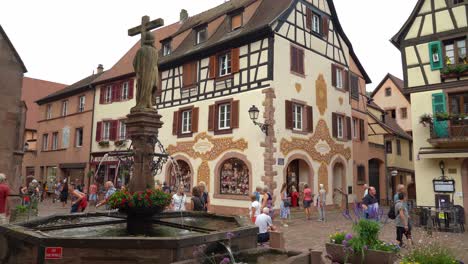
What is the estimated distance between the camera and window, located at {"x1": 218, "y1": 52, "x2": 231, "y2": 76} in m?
19.1

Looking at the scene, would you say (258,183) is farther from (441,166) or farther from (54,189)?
(54,189)

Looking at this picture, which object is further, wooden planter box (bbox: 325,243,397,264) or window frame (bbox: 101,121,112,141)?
window frame (bbox: 101,121,112,141)

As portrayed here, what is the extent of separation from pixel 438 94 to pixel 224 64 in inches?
378

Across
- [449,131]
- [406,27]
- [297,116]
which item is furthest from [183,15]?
[449,131]

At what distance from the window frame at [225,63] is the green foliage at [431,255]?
14475 mm

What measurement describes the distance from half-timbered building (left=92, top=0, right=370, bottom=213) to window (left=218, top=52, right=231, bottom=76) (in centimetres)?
5

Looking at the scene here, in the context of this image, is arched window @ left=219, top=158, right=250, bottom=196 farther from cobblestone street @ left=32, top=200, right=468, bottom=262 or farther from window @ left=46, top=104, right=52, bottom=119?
window @ left=46, top=104, right=52, bottom=119

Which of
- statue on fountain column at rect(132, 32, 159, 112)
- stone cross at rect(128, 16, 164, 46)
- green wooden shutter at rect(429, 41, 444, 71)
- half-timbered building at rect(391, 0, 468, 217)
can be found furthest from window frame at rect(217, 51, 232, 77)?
statue on fountain column at rect(132, 32, 159, 112)

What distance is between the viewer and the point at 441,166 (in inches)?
603

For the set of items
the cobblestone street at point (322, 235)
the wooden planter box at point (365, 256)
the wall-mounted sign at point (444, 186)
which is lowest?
the cobblestone street at point (322, 235)

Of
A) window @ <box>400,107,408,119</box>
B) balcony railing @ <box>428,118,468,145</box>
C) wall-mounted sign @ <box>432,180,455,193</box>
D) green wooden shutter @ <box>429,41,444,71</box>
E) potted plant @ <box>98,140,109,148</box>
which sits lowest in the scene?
wall-mounted sign @ <box>432,180,455,193</box>

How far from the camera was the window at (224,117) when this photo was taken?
61.2 feet

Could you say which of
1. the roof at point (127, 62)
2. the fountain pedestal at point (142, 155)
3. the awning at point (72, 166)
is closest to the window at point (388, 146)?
the roof at point (127, 62)

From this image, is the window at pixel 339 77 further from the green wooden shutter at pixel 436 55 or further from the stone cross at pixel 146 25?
the stone cross at pixel 146 25
